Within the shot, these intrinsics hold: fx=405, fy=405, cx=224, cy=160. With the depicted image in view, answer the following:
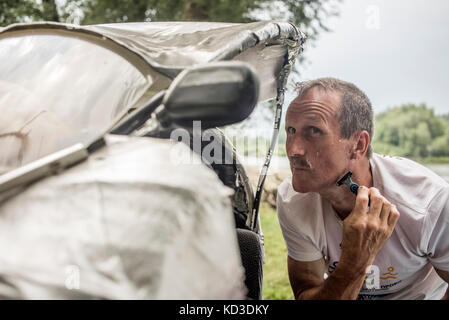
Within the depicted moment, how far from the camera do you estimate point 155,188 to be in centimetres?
121

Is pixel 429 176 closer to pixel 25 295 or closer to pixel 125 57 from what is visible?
pixel 125 57

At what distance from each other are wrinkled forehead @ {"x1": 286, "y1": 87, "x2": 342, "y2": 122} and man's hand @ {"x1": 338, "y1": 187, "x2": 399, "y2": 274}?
0.57 m

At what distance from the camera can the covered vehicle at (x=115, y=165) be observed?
111 centimetres

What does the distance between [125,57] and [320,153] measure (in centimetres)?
127

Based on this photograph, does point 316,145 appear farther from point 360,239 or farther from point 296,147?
point 360,239

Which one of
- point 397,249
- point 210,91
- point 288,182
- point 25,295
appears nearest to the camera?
point 25,295

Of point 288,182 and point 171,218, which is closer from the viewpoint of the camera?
point 171,218

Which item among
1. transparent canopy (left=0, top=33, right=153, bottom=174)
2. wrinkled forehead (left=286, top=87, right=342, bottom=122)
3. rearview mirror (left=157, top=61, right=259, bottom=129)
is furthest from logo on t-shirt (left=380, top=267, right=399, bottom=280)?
transparent canopy (left=0, top=33, right=153, bottom=174)

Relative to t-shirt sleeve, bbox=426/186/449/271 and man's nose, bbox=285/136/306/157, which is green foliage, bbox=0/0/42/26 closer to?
man's nose, bbox=285/136/306/157

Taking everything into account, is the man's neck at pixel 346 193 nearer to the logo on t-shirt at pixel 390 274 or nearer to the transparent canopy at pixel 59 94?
the logo on t-shirt at pixel 390 274

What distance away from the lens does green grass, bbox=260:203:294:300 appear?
5.18 metres

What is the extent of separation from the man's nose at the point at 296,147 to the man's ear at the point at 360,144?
1.16ft
